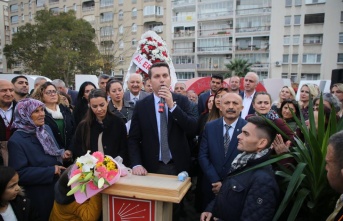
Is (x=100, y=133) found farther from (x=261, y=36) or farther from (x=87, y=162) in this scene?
(x=261, y=36)

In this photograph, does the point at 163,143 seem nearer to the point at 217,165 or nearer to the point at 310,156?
the point at 217,165

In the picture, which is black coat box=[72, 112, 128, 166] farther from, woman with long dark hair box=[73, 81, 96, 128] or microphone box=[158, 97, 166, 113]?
woman with long dark hair box=[73, 81, 96, 128]

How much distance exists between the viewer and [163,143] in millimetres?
2709

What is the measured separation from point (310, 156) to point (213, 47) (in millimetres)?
36518

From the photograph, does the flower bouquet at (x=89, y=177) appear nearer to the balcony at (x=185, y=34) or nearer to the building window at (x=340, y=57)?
the building window at (x=340, y=57)

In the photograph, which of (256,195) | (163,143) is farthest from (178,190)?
(163,143)

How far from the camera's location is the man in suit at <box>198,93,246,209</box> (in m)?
2.74

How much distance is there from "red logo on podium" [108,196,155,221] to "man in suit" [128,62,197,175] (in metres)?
0.56

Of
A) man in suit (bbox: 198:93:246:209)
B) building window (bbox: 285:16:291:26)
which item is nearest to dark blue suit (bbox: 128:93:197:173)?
man in suit (bbox: 198:93:246:209)

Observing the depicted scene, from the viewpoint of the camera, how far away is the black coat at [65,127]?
363cm

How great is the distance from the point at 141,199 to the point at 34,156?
1.39m

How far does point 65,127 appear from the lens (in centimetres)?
393

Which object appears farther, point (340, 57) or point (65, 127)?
point (340, 57)

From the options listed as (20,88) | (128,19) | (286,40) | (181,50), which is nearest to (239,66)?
(286,40)
